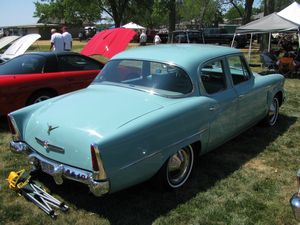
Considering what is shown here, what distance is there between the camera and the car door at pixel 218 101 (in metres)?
4.53

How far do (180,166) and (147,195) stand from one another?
49 centimetres

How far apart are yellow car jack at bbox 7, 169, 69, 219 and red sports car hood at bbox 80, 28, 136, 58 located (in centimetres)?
582

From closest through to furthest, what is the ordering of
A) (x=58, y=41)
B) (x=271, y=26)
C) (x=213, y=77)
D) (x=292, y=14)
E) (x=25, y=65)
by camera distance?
(x=213, y=77) < (x=25, y=65) < (x=58, y=41) < (x=271, y=26) < (x=292, y=14)

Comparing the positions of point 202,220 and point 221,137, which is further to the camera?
point 221,137

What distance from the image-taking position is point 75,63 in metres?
7.70

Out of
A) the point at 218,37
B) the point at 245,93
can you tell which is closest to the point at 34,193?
the point at 245,93

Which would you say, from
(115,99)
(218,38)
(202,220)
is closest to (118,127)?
(115,99)

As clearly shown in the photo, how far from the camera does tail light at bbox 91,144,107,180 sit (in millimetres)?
3238

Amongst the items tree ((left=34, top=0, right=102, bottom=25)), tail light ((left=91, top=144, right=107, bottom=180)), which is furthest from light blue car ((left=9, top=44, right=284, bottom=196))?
tree ((left=34, top=0, right=102, bottom=25))

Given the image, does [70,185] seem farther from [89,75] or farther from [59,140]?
[89,75]

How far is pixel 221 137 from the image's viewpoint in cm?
482

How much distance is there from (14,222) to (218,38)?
97.7ft

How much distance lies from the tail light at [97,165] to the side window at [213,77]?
184 cm

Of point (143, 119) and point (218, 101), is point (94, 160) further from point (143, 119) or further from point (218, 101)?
point (218, 101)
